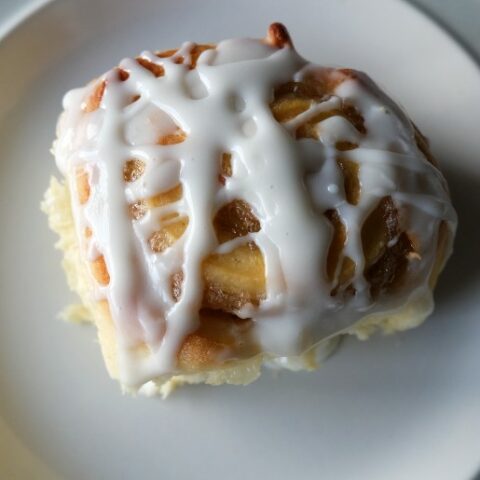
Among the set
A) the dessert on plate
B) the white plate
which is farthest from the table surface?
the dessert on plate

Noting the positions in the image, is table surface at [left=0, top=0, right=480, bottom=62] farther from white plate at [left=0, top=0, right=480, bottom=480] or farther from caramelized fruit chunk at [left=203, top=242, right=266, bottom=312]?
caramelized fruit chunk at [left=203, top=242, right=266, bottom=312]

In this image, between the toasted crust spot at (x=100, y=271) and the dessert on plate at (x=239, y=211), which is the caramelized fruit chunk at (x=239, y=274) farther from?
the toasted crust spot at (x=100, y=271)

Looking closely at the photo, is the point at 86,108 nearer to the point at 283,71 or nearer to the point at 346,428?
the point at 283,71

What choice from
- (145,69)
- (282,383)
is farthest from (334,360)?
(145,69)

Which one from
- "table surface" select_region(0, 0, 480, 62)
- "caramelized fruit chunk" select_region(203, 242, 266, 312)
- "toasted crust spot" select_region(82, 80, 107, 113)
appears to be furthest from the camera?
"table surface" select_region(0, 0, 480, 62)

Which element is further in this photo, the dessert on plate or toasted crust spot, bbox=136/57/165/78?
toasted crust spot, bbox=136/57/165/78

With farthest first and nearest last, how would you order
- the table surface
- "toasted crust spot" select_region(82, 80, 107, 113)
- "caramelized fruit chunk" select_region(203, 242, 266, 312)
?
the table surface → "toasted crust spot" select_region(82, 80, 107, 113) → "caramelized fruit chunk" select_region(203, 242, 266, 312)

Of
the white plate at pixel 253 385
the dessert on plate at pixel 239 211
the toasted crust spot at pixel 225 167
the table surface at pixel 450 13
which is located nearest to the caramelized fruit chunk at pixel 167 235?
the dessert on plate at pixel 239 211
